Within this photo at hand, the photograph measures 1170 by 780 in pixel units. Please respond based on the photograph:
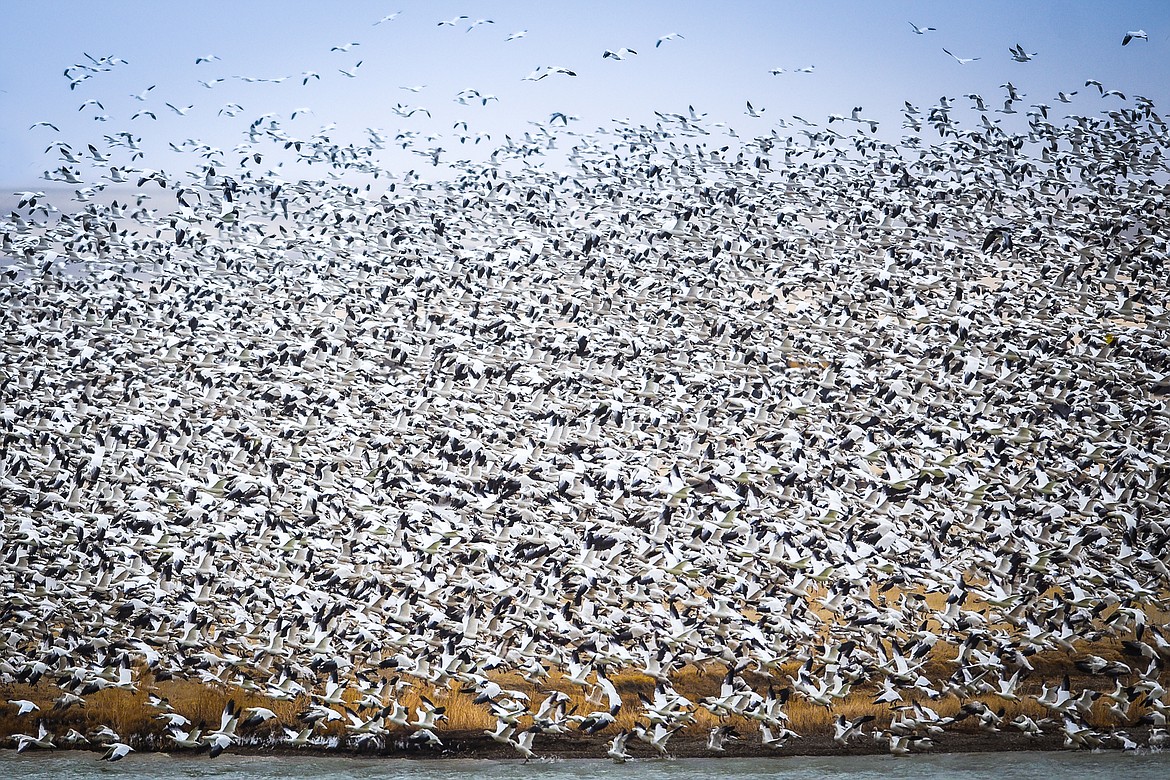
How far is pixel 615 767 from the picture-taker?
1806 centimetres

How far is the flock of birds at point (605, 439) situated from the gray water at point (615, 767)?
385 mm

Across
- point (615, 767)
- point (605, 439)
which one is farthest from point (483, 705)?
point (605, 439)

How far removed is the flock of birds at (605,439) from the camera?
64.5 ft

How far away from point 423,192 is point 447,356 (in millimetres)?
5458

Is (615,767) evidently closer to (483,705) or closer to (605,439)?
(483,705)

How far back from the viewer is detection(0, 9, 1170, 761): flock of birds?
1967 centimetres

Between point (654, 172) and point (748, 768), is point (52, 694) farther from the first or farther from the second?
point (654, 172)

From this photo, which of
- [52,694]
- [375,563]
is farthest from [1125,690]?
[52,694]

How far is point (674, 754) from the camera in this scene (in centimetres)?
1844

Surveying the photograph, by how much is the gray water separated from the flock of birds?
1.26ft

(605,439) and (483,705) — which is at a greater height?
(605,439)

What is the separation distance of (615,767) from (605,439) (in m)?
9.99

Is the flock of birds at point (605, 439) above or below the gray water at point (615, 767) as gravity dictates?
above

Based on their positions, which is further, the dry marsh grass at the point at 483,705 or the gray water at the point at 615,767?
the dry marsh grass at the point at 483,705
